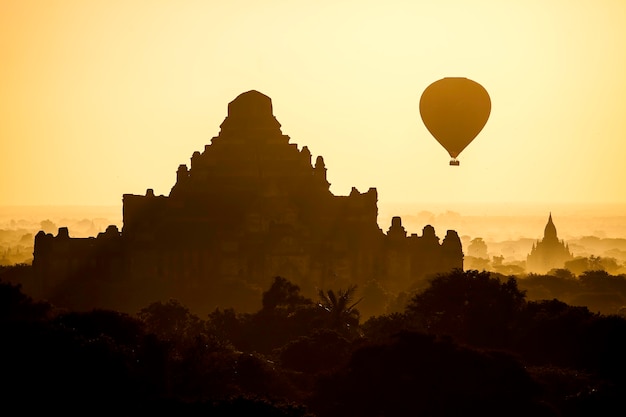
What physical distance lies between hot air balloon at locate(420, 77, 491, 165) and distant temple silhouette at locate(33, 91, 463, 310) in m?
16.9

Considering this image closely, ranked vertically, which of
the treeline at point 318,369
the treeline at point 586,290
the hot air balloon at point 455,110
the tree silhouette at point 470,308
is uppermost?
the hot air balloon at point 455,110

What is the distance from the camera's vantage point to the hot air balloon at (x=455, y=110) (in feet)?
395

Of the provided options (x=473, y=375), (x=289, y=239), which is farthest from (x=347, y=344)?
(x=289, y=239)

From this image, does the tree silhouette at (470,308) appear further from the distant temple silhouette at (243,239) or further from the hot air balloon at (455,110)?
the distant temple silhouette at (243,239)

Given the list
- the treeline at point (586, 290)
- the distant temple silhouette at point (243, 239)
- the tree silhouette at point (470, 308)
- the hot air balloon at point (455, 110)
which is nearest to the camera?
the tree silhouette at point (470, 308)

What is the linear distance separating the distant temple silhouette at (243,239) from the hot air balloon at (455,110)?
16899 millimetres

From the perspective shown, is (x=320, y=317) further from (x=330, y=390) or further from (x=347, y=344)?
(x=330, y=390)

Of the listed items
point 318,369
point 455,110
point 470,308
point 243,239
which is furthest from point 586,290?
point 318,369

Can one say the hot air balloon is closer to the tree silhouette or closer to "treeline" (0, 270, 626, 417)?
the tree silhouette

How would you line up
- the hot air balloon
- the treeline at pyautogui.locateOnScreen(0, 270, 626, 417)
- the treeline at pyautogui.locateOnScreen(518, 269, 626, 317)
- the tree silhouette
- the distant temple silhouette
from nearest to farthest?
the treeline at pyautogui.locateOnScreen(0, 270, 626, 417)
the tree silhouette
the hot air balloon
the distant temple silhouette
the treeline at pyautogui.locateOnScreen(518, 269, 626, 317)

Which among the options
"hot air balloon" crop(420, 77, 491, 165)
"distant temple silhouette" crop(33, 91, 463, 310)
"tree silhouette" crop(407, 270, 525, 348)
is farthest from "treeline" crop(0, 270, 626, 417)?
"distant temple silhouette" crop(33, 91, 463, 310)

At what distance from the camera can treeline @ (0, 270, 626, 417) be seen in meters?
67.9

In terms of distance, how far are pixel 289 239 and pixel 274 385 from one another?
198ft

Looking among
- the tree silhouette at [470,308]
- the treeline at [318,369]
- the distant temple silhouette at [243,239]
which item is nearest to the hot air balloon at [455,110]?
the tree silhouette at [470,308]
